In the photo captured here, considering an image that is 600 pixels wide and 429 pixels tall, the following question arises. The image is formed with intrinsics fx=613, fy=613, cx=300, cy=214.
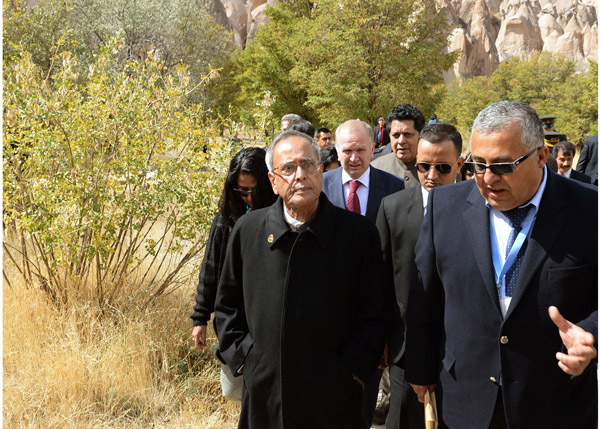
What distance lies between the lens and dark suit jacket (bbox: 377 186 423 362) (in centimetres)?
331

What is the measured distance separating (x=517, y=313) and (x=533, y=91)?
47283 mm

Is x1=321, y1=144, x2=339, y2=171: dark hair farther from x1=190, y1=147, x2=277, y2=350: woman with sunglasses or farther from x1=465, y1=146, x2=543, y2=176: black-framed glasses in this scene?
x1=465, y1=146, x2=543, y2=176: black-framed glasses

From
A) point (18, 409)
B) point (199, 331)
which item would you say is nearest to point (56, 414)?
point (18, 409)

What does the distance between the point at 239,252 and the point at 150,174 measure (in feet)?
9.31

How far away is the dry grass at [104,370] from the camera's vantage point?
4363 millimetres

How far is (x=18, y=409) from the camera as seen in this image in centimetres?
423

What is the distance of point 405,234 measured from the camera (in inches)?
132

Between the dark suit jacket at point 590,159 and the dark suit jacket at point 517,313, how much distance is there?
7487mm

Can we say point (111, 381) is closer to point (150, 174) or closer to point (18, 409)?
point (18, 409)

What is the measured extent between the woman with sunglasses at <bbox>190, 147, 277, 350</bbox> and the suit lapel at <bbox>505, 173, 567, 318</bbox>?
1728 mm

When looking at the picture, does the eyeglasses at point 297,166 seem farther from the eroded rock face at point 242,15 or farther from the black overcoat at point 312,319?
the eroded rock face at point 242,15

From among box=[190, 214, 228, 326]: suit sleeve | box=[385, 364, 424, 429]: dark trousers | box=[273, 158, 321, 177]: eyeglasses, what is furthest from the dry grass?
box=[273, 158, 321, 177]: eyeglasses

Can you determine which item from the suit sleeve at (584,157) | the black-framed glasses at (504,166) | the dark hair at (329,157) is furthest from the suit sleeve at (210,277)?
the suit sleeve at (584,157)

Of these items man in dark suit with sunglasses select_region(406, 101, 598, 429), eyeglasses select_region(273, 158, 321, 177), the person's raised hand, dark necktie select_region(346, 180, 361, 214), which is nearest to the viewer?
the person's raised hand
